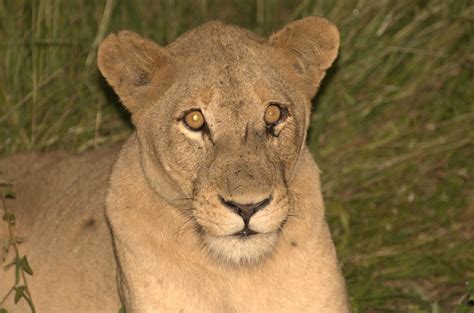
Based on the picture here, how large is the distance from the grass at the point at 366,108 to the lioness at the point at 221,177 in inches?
56.7

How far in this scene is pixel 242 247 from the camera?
347 centimetres

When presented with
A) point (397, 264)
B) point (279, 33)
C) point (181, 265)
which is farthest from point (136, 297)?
point (397, 264)

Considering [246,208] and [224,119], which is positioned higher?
[224,119]

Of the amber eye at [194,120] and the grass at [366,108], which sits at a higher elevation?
the amber eye at [194,120]

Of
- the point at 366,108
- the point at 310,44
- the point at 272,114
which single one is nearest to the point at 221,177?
the point at 272,114

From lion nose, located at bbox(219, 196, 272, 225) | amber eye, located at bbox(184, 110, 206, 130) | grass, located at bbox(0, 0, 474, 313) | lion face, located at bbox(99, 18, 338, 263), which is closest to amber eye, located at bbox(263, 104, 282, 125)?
lion face, located at bbox(99, 18, 338, 263)

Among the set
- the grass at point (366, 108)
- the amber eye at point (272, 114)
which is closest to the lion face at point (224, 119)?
the amber eye at point (272, 114)

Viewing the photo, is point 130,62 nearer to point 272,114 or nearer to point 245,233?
point 272,114

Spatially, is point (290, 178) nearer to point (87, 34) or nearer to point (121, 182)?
point (121, 182)

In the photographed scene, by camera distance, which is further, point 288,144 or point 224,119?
point 288,144

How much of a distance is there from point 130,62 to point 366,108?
231cm

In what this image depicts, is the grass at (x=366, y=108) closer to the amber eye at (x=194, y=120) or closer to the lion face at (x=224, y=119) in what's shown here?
the lion face at (x=224, y=119)

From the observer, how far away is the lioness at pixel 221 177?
343cm

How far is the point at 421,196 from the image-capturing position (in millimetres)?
5520
